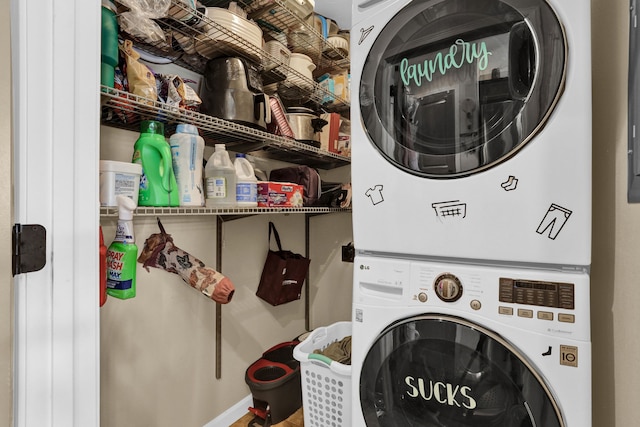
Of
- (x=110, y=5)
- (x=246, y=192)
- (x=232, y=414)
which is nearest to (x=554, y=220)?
(x=246, y=192)

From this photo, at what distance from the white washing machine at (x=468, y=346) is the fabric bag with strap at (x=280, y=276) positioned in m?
1.06

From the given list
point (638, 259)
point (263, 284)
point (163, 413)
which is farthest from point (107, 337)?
point (638, 259)

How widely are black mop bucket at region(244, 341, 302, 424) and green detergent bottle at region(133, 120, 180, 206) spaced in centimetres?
116

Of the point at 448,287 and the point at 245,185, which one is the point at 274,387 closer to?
the point at 245,185

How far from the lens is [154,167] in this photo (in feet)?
3.95

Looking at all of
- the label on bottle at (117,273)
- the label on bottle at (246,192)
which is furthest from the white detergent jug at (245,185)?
the label on bottle at (117,273)

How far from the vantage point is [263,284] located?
205 cm

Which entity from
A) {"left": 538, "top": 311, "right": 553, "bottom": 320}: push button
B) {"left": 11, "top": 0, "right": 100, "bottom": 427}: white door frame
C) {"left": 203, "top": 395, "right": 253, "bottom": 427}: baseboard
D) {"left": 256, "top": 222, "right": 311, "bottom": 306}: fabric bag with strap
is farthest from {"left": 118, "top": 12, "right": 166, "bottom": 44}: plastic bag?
{"left": 203, "top": 395, "right": 253, "bottom": 427}: baseboard

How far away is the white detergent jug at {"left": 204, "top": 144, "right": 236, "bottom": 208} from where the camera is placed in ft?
4.65

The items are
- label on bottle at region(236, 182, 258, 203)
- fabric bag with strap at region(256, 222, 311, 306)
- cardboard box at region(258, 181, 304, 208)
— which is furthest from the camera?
fabric bag with strap at region(256, 222, 311, 306)

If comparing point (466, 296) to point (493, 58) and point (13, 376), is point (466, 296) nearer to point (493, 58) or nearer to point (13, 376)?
point (493, 58)

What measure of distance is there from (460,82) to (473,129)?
0.14 metres

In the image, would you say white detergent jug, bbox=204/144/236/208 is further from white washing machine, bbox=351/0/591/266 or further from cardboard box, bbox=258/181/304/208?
white washing machine, bbox=351/0/591/266

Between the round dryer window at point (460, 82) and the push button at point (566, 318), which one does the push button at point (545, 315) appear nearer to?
the push button at point (566, 318)
